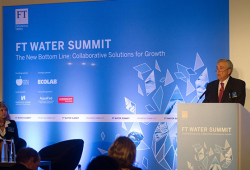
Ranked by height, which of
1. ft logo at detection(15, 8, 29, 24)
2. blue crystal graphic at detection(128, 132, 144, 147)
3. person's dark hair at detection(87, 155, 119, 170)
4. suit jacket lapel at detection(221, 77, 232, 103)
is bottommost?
blue crystal graphic at detection(128, 132, 144, 147)

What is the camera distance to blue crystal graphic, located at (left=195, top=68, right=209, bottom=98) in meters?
5.70

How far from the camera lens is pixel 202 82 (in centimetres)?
571

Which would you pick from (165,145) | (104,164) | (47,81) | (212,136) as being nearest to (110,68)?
(47,81)

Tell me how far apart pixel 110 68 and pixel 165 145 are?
166cm

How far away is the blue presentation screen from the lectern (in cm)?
215

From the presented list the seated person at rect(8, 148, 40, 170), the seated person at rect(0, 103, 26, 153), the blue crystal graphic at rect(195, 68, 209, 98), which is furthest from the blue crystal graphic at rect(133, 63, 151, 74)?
the seated person at rect(8, 148, 40, 170)

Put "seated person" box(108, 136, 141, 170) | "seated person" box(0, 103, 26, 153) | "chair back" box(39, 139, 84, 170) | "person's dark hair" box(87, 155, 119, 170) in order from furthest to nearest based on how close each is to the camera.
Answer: "chair back" box(39, 139, 84, 170), "seated person" box(0, 103, 26, 153), "seated person" box(108, 136, 141, 170), "person's dark hair" box(87, 155, 119, 170)

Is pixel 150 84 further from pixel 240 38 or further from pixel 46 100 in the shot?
pixel 46 100

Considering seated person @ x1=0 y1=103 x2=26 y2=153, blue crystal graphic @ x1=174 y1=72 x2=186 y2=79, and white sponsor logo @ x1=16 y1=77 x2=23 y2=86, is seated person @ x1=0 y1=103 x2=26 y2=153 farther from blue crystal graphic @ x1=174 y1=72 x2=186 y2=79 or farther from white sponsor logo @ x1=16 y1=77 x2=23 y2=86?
blue crystal graphic @ x1=174 y1=72 x2=186 y2=79

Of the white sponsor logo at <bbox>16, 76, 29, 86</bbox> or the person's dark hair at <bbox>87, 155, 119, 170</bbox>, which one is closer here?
the person's dark hair at <bbox>87, 155, 119, 170</bbox>

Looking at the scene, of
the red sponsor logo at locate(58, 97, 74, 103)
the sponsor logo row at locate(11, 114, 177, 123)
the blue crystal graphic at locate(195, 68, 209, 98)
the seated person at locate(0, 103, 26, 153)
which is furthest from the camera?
the red sponsor logo at locate(58, 97, 74, 103)

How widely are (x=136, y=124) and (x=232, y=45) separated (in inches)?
83.0

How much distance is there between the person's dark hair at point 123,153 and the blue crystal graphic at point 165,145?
283 centimetres

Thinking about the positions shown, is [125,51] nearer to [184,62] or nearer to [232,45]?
[184,62]
